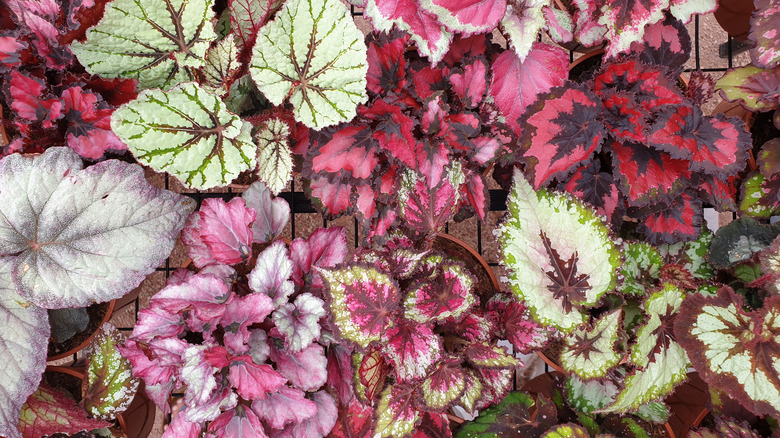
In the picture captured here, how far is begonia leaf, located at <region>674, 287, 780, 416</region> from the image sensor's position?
0.87m

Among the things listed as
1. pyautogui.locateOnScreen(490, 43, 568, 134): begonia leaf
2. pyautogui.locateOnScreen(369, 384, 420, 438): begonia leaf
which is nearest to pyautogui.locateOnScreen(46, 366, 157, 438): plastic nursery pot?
pyautogui.locateOnScreen(369, 384, 420, 438): begonia leaf

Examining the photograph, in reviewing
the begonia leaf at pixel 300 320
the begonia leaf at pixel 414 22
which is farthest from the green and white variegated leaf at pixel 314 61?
the begonia leaf at pixel 300 320

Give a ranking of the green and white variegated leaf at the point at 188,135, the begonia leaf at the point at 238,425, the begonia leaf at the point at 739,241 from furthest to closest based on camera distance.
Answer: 1. the begonia leaf at the point at 739,241
2. the begonia leaf at the point at 238,425
3. the green and white variegated leaf at the point at 188,135

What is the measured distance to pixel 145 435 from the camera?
1143 mm

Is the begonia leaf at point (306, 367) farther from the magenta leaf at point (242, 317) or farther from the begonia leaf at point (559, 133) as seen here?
the begonia leaf at point (559, 133)

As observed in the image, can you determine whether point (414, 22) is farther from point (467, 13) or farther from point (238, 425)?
point (238, 425)

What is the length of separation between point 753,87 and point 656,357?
53 cm

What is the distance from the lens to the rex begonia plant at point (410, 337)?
831 millimetres

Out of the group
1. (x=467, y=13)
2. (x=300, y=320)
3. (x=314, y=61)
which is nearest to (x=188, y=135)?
(x=314, y=61)

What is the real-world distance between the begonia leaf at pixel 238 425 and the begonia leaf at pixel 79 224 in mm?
277

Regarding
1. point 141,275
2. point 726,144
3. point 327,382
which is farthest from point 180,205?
point 726,144

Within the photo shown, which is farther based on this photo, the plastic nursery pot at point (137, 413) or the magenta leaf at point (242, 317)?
the plastic nursery pot at point (137, 413)

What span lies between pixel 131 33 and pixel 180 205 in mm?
286

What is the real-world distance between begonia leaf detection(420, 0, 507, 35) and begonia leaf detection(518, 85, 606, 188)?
15cm
